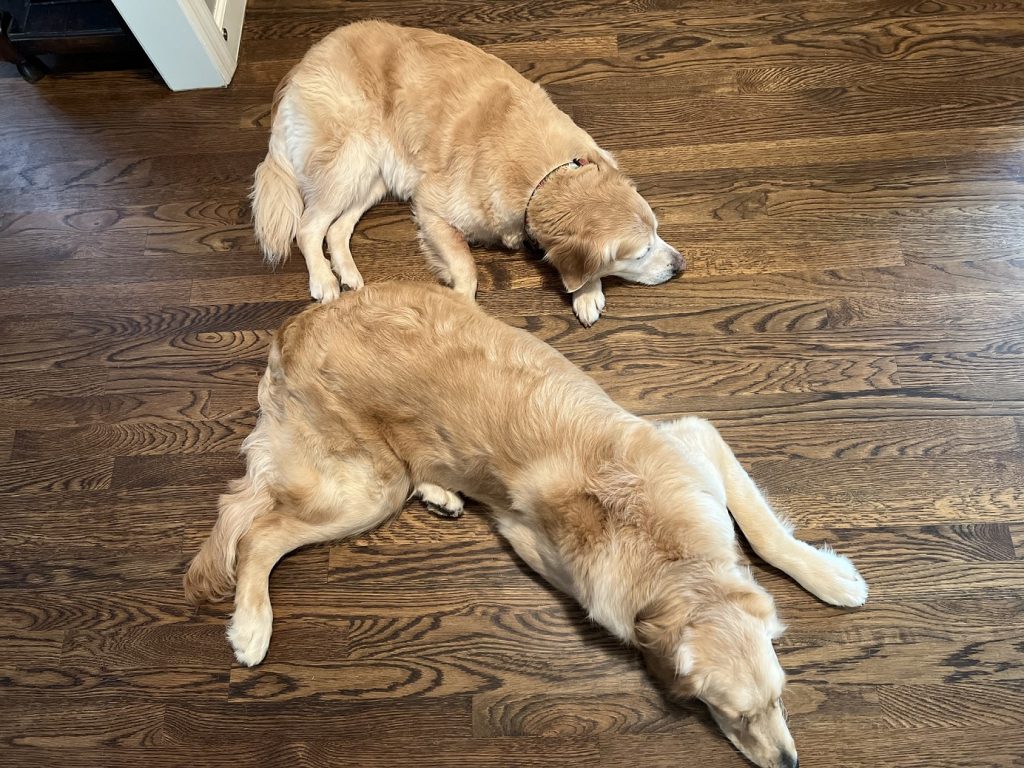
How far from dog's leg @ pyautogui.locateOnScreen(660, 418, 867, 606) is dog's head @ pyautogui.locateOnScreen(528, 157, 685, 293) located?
23.8 inches

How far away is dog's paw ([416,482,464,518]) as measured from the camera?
2.20 meters

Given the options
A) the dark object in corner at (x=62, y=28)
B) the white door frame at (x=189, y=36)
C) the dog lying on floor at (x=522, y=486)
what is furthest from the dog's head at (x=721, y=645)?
the dark object in corner at (x=62, y=28)

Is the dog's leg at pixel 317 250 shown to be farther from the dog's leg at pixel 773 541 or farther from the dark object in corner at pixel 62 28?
the dog's leg at pixel 773 541

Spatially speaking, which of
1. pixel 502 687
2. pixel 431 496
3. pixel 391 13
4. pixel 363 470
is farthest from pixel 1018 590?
pixel 391 13

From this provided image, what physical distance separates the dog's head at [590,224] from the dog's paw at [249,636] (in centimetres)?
141

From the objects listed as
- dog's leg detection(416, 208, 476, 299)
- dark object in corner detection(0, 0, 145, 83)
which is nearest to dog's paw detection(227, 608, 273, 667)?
dog's leg detection(416, 208, 476, 299)

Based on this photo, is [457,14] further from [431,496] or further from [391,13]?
[431,496]

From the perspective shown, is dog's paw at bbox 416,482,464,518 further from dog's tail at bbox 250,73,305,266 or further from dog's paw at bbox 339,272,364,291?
dog's tail at bbox 250,73,305,266

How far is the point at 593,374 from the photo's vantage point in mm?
2404

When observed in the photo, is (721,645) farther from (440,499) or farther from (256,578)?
(256,578)

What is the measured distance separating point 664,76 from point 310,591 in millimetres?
2353

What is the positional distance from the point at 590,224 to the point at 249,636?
1.64m

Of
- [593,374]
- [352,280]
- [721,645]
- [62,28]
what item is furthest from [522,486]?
[62,28]

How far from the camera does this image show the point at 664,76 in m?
2.87
